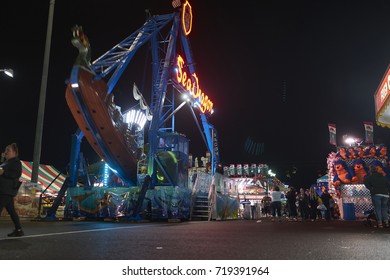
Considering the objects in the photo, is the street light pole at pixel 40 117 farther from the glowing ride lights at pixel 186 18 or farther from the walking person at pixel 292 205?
the walking person at pixel 292 205

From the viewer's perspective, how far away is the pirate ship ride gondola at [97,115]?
11.3 meters

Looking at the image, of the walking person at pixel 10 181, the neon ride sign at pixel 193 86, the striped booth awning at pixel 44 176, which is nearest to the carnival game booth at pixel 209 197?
the neon ride sign at pixel 193 86

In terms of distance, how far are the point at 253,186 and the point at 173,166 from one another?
30.8 m

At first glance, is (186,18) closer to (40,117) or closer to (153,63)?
(153,63)

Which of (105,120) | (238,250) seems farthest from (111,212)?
(238,250)

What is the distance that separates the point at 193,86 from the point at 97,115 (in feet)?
33.4

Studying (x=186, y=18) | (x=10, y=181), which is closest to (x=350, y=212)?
(x=186, y=18)

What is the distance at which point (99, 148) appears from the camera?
13000 millimetres

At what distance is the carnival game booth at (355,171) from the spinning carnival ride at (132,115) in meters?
10.6

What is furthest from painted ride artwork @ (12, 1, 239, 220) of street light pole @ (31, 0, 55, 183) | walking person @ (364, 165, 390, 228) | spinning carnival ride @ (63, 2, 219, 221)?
walking person @ (364, 165, 390, 228)

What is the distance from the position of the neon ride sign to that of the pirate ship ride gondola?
5.85 metres

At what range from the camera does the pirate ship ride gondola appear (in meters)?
11.3

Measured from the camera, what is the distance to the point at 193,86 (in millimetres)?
21203

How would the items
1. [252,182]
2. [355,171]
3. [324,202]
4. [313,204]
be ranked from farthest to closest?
1. [252,182]
2. [355,171]
3. [313,204]
4. [324,202]
